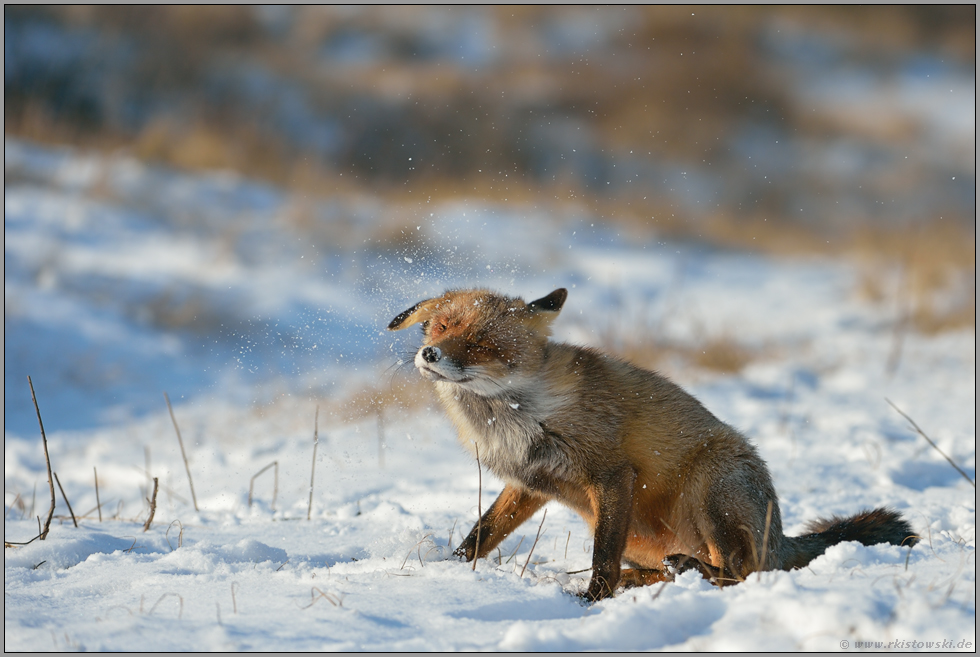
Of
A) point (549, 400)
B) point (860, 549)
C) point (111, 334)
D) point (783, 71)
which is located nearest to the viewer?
point (860, 549)

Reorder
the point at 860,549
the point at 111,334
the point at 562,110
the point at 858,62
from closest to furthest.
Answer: the point at 860,549 < the point at 111,334 < the point at 562,110 < the point at 858,62

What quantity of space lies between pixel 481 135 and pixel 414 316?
68.0 ft

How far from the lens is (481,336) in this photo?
13.5 feet

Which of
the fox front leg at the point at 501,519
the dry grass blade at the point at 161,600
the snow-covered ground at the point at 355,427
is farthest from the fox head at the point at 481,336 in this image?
the dry grass blade at the point at 161,600

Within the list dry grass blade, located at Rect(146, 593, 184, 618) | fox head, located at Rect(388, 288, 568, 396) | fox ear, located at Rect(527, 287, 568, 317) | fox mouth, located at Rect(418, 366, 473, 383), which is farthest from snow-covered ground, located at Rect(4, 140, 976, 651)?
fox ear, located at Rect(527, 287, 568, 317)

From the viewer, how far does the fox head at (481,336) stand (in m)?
3.84

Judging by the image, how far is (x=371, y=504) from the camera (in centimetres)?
532

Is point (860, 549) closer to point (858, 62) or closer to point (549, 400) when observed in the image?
point (549, 400)

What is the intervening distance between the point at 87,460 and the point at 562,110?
22.7 metres

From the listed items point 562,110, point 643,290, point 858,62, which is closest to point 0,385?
point 643,290

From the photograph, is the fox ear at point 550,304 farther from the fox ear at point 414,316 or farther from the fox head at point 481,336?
the fox ear at point 414,316

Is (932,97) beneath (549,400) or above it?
above

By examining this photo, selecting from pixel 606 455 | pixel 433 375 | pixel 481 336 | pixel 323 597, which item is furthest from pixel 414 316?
pixel 323 597

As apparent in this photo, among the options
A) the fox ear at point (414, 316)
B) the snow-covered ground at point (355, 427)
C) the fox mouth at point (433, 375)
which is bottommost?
the snow-covered ground at point (355, 427)
